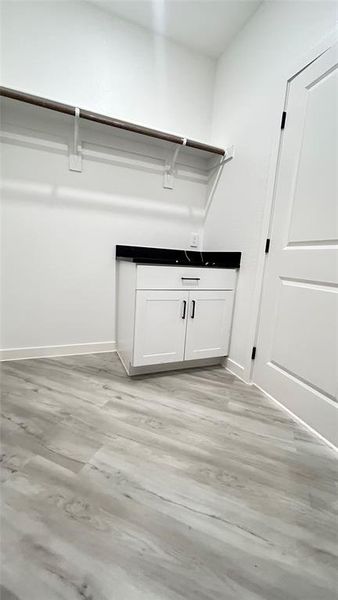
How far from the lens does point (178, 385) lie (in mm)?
1580

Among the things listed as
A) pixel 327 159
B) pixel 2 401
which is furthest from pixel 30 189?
pixel 327 159

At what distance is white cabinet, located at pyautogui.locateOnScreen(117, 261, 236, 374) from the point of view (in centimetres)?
153

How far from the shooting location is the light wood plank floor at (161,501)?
2.03 feet

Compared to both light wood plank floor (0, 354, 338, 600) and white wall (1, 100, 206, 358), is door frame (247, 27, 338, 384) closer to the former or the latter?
light wood plank floor (0, 354, 338, 600)

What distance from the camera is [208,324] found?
5.75 feet

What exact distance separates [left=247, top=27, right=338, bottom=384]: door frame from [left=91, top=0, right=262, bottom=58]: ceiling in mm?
731

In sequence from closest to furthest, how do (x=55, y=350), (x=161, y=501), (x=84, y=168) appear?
(x=161, y=501) → (x=84, y=168) → (x=55, y=350)

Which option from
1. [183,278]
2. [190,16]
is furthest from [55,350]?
[190,16]

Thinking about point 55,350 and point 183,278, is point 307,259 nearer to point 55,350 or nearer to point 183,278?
point 183,278

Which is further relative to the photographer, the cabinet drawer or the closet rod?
the cabinet drawer

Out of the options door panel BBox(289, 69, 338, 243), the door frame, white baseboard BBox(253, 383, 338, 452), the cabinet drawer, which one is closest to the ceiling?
the door frame

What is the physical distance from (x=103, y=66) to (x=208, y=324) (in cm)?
200

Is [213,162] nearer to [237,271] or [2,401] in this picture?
[237,271]

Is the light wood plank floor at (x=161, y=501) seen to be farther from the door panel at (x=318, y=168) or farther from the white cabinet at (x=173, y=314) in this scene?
the door panel at (x=318, y=168)
